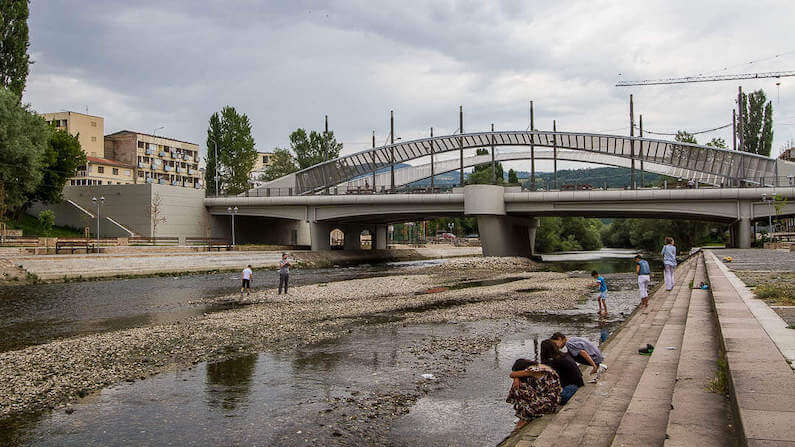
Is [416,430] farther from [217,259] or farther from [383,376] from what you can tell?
[217,259]

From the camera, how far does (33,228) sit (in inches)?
2687

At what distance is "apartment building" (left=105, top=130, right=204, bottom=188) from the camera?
5039 inches

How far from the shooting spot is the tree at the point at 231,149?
3519 inches

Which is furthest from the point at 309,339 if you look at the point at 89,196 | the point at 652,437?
the point at 89,196

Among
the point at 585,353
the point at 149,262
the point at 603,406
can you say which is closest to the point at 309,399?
the point at 585,353

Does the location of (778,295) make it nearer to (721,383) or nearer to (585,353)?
(585,353)

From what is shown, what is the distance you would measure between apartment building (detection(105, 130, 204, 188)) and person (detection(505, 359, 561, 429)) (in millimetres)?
120039

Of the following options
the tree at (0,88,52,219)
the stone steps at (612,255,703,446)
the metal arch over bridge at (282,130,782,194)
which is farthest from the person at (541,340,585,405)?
the tree at (0,88,52,219)

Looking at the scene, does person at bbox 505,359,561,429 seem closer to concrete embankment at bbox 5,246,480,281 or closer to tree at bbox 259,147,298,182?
concrete embankment at bbox 5,246,480,281

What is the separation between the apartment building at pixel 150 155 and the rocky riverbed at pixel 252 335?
327 feet

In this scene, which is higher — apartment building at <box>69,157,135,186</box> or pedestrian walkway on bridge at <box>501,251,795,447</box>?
apartment building at <box>69,157,135,186</box>

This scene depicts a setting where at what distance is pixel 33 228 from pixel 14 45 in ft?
66.2

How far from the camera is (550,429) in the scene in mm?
8062

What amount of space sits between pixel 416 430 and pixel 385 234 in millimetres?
92075
